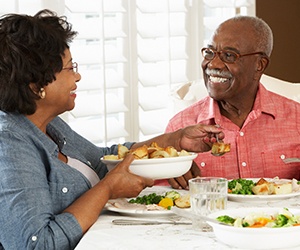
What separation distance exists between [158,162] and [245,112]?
79 centimetres

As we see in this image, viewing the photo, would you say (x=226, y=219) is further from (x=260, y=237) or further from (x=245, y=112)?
(x=245, y=112)

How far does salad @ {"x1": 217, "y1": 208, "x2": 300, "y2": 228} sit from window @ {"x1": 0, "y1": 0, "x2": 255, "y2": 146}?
5.40 ft

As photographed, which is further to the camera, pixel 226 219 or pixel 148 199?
pixel 148 199

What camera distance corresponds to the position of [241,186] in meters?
2.59

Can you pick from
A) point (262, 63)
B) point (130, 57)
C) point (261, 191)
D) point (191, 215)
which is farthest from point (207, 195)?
point (130, 57)

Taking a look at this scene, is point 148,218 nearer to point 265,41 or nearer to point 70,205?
point 70,205

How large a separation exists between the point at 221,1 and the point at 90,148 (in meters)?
1.87

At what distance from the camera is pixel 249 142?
10.3ft

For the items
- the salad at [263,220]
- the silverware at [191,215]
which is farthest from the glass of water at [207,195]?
the salad at [263,220]

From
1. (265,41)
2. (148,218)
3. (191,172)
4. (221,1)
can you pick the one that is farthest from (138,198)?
(221,1)

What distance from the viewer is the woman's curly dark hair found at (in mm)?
2354

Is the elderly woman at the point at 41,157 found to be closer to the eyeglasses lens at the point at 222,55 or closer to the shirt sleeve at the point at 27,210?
the shirt sleeve at the point at 27,210

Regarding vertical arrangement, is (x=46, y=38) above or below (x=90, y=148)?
above

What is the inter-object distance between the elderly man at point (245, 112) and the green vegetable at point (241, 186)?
1.59 ft
